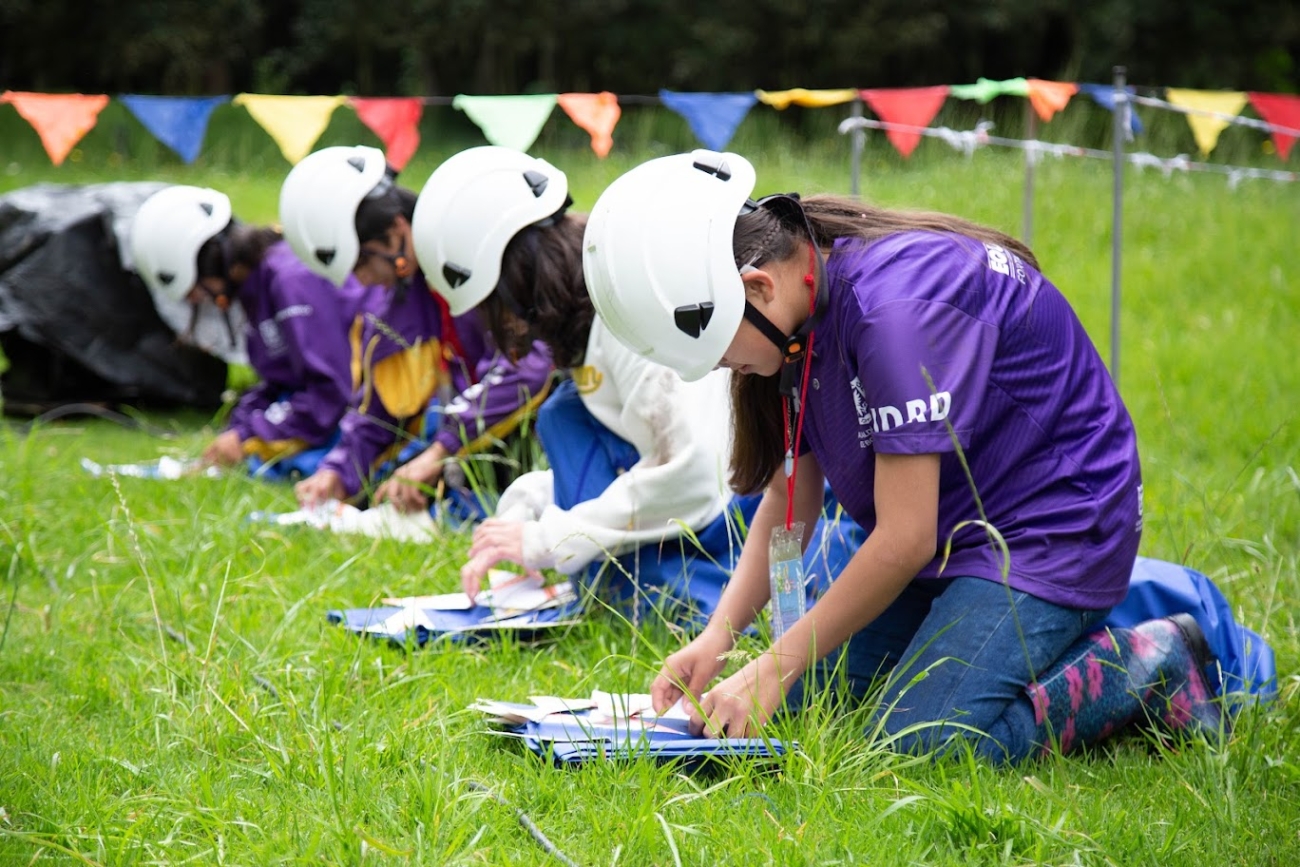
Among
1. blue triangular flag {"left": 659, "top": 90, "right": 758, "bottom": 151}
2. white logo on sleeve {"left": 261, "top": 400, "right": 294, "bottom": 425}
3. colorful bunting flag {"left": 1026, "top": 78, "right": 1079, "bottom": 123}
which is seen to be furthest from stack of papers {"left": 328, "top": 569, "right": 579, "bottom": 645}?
colorful bunting flag {"left": 1026, "top": 78, "right": 1079, "bottom": 123}

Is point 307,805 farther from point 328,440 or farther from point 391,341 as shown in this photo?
point 328,440

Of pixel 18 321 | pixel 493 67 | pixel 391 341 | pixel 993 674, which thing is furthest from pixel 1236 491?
pixel 493 67

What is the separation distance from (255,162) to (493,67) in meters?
8.42

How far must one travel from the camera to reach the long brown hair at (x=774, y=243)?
2428 mm

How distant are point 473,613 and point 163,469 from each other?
2.39 metres

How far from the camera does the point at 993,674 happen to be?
8.42 ft

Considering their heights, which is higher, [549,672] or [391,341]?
[391,341]

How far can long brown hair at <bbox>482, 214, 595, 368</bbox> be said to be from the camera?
3.49 meters

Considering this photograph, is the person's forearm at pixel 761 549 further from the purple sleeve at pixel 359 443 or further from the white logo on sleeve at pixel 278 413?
the white logo on sleeve at pixel 278 413

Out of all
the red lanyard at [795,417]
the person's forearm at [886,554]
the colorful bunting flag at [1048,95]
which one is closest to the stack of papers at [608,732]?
the person's forearm at [886,554]

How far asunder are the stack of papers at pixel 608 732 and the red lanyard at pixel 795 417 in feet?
1.50

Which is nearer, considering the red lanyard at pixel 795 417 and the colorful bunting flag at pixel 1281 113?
the red lanyard at pixel 795 417

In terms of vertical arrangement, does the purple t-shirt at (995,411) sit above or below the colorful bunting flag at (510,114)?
below

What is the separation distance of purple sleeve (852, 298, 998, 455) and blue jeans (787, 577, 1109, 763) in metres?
0.41
